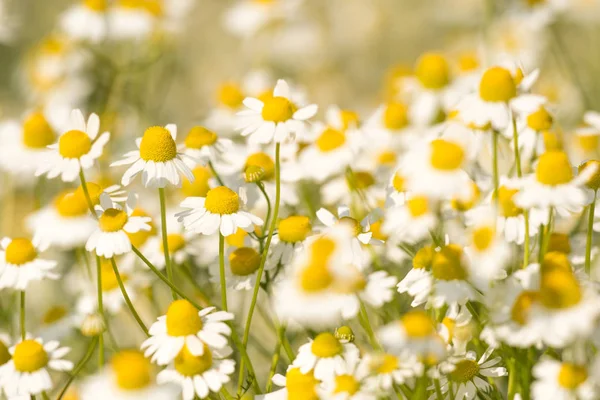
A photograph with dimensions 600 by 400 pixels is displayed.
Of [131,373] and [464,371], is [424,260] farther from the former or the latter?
[131,373]

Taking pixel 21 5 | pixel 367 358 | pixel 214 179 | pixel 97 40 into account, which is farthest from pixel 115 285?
pixel 21 5

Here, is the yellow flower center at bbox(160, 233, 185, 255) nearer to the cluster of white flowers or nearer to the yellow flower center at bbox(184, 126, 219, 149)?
the cluster of white flowers

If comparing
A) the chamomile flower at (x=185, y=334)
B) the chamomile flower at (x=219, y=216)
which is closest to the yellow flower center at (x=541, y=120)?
the chamomile flower at (x=219, y=216)

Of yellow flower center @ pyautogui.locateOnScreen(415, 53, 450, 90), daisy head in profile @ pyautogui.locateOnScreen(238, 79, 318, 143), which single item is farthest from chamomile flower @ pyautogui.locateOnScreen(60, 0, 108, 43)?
daisy head in profile @ pyautogui.locateOnScreen(238, 79, 318, 143)

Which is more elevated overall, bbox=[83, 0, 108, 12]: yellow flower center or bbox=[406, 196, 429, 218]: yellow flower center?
bbox=[406, 196, 429, 218]: yellow flower center

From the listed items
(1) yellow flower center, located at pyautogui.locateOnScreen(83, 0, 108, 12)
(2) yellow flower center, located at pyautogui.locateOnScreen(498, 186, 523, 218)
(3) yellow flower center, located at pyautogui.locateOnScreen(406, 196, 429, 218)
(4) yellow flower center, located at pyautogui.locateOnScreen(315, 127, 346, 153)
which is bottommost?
(1) yellow flower center, located at pyautogui.locateOnScreen(83, 0, 108, 12)

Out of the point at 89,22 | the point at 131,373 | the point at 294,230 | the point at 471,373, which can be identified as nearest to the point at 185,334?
the point at 131,373

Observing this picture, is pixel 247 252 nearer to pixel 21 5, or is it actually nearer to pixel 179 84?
pixel 179 84
